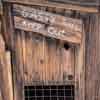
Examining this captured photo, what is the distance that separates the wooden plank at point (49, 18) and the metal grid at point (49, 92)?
2.89 feet

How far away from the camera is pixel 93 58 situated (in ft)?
14.6

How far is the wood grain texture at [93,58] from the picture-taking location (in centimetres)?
425

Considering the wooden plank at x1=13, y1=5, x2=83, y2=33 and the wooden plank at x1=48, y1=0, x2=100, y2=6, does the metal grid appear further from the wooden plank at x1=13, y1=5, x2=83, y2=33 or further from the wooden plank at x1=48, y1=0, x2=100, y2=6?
the wooden plank at x1=48, y1=0, x2=100, y2=6

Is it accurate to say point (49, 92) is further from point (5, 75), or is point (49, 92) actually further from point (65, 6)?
point (65, 6)

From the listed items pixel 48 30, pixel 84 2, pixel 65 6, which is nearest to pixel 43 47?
pixel 48 30

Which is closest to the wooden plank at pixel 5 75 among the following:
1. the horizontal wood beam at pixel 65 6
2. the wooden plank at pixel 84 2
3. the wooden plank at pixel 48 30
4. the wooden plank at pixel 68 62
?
the wooden plank at pixel 48 30

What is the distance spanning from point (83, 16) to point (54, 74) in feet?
2.91

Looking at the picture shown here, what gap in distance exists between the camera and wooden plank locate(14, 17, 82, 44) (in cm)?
434

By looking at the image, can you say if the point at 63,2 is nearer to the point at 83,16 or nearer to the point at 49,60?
the point at 83,16

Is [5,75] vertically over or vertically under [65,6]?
under

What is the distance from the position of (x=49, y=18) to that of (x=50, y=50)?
43 centimetres

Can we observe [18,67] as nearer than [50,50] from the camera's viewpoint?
No

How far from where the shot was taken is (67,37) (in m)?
4.36

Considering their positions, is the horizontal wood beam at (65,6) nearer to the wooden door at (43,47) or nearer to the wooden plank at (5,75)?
the wooden door at (43,47)
